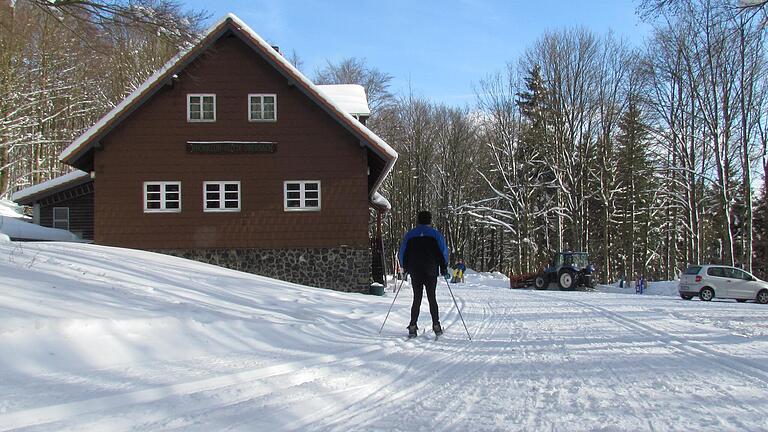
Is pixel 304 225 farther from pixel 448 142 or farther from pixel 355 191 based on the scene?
pixel 448 142

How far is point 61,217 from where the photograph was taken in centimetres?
2661

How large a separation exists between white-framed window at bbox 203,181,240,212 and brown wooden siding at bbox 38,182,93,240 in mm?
7542

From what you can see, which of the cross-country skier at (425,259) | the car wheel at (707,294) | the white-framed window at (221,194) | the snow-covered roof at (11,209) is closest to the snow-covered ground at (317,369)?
the cross-country skier at (425,259)

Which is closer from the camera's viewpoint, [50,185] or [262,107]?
[262,107]

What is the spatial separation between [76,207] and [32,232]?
2979mm

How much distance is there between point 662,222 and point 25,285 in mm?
49533

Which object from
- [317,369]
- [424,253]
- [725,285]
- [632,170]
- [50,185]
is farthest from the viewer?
[632,170]

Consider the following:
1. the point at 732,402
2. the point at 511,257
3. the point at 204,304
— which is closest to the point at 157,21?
the point at 204,304

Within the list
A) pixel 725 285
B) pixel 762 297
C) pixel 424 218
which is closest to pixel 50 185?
pixel 424 218

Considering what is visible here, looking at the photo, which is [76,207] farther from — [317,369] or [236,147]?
[317,369]

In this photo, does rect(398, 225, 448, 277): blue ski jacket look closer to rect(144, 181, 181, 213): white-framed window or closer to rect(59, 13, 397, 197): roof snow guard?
rect(59, 13, 397, 197): roof snow guard

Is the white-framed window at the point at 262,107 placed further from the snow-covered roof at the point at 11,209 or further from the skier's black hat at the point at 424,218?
the snow-covered roof at the point at 11,209

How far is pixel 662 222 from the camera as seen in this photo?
163 ft

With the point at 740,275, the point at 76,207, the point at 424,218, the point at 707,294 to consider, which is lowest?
the point at 707,294
